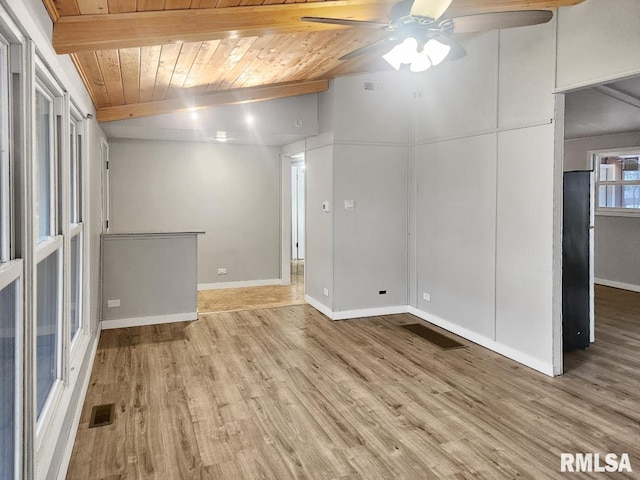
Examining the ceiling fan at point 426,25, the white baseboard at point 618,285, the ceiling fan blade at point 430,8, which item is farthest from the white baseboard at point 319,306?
the white baseboard at point 618,285

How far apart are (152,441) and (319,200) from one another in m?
3.53

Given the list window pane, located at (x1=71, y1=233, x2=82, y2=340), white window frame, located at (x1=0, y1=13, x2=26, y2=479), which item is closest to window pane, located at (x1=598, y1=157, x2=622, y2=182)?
window pane, located at (x1=71, y1=233, x2=82, y2=340)

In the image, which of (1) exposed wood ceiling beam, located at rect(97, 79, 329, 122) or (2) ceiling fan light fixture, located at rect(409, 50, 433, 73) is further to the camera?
(1) exposed wood ceiling beam, located at rect(97, 79, 329, 122)

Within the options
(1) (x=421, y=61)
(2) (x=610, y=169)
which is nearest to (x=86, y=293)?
(1) (x=421, y=61)

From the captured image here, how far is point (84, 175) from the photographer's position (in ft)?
11.9

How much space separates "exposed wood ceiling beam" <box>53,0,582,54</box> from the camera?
237cm

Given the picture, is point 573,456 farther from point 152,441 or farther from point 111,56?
point 111,56

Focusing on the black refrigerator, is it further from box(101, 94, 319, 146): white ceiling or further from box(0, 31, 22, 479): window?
box(0, 31, 22, 479): window

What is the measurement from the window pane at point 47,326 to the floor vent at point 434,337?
323 cm

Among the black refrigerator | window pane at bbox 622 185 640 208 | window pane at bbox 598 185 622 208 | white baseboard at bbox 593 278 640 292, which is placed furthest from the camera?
window pane at bbox 598 185 622 208

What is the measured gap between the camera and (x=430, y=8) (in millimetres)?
2279

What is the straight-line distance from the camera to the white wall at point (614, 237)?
689 cm

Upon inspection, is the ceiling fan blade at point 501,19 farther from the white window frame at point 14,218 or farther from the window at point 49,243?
the window at point 49,243
